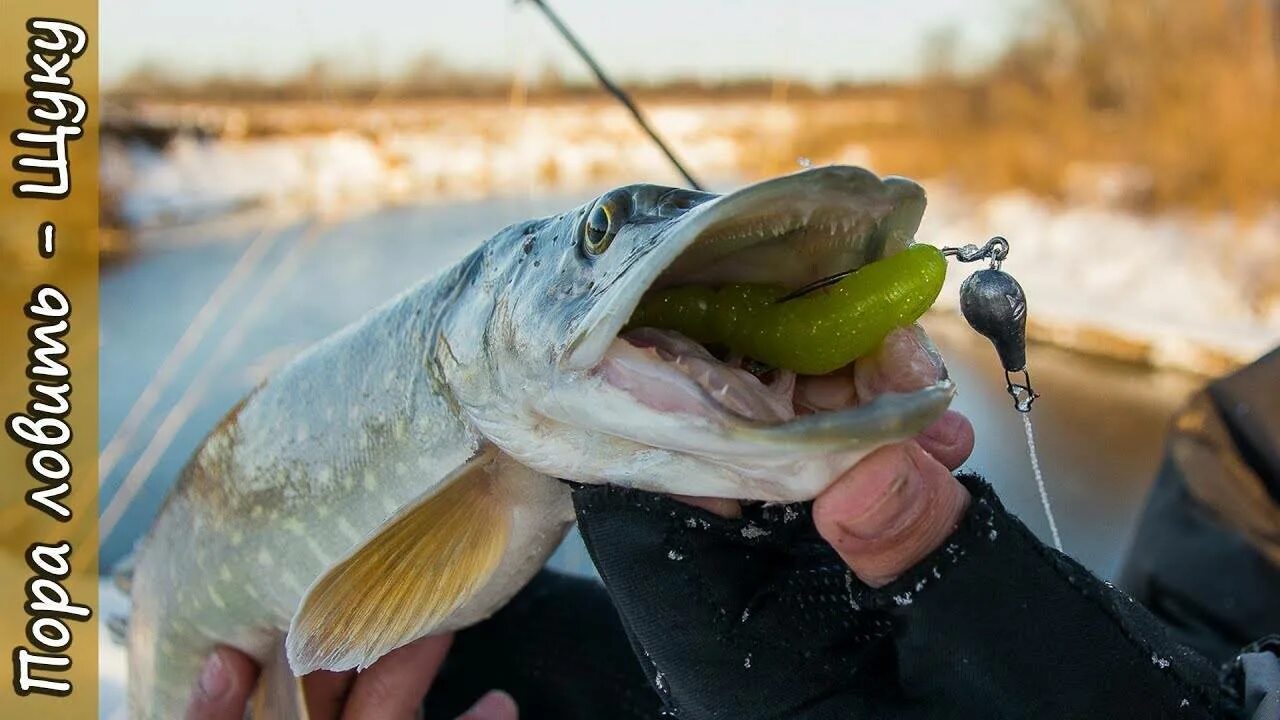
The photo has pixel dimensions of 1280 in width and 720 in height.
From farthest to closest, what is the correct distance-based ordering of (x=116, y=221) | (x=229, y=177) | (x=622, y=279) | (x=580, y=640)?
(x=229, y=177) → (x=116, y=221) → (x=580, y=640) → (x=622, y=279)

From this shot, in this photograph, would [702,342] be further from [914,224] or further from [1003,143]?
[1003,143]

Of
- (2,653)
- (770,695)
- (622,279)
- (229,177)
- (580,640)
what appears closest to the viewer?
(622,279)

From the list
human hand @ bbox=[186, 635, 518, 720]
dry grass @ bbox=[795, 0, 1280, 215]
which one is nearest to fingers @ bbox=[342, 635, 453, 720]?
human hand @ bbox=[186, 635, 518, 720]

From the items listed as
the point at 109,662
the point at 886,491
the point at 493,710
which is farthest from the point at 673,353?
the point at 109,662

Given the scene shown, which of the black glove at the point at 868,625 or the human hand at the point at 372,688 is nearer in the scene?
the black glove at the point at 868,625

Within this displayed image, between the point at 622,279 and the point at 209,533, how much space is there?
1.09 metres

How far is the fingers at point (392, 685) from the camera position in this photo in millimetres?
1670

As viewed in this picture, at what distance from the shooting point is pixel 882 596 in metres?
1.01

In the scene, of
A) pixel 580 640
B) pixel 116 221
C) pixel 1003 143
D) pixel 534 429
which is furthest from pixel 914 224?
pixel 1003 143

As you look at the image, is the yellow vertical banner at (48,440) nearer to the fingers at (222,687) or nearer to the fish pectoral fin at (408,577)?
the fingers at (222,687)

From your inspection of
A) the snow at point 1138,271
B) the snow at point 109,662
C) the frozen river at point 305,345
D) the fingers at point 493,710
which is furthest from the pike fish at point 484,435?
the snow at point 1138,271

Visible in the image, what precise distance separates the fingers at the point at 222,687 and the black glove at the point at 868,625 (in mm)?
889

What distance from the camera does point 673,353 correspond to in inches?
39.5

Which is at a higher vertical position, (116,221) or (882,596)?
(116,221)
